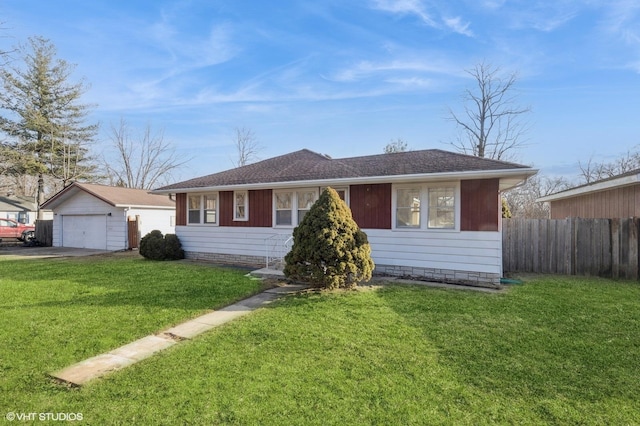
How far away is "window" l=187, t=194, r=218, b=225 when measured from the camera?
12.8 meters

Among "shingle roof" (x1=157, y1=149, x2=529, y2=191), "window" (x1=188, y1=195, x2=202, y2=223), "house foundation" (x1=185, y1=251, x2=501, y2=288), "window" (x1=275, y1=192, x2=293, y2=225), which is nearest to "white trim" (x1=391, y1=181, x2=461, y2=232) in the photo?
"shingle roof" (x1=157, y1=149, x2=529, y2=191)

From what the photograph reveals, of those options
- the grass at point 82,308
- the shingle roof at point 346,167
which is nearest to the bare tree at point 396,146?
the shingle roof at point 346,167

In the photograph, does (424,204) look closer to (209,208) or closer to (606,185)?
(606,185)

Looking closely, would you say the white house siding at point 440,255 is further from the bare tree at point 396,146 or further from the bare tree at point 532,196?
the bare tree at point 532,196

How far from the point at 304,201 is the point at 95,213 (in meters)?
12.8

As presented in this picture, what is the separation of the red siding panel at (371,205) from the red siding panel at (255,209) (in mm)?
2996

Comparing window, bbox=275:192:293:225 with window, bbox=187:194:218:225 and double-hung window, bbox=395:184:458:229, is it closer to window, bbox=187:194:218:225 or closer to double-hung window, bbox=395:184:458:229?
window, bbox=187:194:218:225

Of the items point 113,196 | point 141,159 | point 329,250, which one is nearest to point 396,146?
point 113,196

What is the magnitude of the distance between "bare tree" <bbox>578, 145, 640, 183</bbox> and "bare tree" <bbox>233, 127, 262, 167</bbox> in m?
29.6

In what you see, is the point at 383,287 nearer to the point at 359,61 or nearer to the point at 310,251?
the point at 310,251

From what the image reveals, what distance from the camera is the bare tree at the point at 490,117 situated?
2189 cm

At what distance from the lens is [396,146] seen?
2362 cm

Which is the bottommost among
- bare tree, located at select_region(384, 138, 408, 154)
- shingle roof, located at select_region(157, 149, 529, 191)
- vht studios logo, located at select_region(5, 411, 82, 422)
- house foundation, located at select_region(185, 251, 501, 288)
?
vht studios logo, located at select_region(5, 411, 82, 422)

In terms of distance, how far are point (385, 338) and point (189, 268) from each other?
7.73 meters
